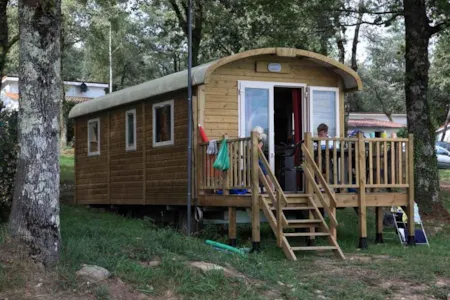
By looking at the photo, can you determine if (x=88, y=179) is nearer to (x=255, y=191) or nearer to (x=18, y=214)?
(x=255, y=191)

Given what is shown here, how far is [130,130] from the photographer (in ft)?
44.0

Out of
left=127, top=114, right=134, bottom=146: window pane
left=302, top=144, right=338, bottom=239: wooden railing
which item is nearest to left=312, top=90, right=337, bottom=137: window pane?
left=302, top=144, right=338, bottom=239: wooden railing

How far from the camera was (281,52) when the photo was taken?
36.6 ft

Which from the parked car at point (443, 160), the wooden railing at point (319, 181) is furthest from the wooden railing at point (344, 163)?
the parked car at point (443, 160)

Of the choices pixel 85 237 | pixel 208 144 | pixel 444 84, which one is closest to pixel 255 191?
pixel 208 144

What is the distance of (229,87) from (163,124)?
164 cm

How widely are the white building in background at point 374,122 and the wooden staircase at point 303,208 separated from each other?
31.4 metres

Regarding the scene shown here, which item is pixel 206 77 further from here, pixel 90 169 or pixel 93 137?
pixel 90 169

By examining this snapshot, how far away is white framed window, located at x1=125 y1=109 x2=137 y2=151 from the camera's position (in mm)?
13211

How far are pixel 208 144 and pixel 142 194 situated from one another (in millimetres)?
2887

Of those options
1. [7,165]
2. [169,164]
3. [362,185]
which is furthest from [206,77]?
[7,165]

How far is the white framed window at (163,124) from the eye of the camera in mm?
11805

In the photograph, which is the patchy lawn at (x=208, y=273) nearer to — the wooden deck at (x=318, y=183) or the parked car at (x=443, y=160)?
the wooden deck at (x=318, y=183)

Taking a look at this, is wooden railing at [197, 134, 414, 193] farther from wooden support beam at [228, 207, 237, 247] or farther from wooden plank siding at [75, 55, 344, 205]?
wooden plank siding at [75, 55, 344, 205]
